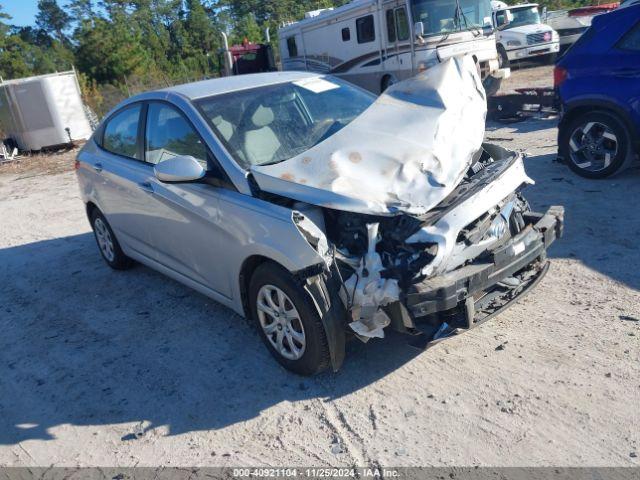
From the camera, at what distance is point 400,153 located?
3836mm

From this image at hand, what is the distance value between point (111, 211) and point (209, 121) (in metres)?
1.94

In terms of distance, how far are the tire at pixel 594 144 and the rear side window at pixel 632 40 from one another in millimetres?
705

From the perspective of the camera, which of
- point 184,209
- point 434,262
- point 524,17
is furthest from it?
point 524,17

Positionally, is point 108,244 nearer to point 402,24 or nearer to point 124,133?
point 124,133

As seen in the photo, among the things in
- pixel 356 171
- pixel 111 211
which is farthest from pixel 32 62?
pixel 356 171

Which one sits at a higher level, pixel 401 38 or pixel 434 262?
pixel 401 38

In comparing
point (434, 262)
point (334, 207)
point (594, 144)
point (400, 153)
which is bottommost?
point (594, 144)

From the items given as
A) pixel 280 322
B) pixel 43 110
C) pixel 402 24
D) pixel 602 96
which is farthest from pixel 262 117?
pixel 43 110

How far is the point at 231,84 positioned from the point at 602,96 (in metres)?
4.27

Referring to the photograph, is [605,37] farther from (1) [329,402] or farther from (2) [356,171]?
(1) [329,402]

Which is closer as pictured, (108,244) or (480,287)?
(480,287)

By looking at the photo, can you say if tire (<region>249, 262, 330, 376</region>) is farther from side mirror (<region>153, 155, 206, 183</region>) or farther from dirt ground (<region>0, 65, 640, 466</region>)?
side mirror (<region>153, 155, 206, 183</region>)

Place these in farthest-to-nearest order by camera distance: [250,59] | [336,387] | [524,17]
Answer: [250,59] → [524,17] → [336,387]

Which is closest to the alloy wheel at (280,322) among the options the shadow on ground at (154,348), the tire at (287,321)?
the tire at (287,321)
